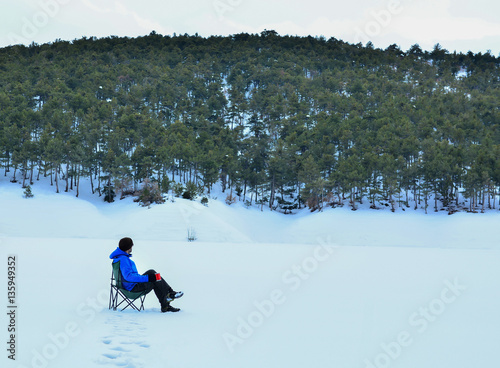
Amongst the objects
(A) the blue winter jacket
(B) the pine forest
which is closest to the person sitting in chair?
(A) the blue winter jacket

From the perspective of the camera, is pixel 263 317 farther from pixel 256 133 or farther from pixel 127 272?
pixel 256 133

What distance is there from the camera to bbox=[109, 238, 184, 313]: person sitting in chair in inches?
334

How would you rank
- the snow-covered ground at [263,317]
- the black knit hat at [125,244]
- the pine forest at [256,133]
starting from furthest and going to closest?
the pine forest at [256,133]
the black knit hat at [125,244]
the snow-covered ground at [263,317]

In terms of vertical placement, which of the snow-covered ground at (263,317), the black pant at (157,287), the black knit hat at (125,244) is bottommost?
the snow-covered ground at (263,317)

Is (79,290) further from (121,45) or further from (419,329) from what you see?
(121,45)

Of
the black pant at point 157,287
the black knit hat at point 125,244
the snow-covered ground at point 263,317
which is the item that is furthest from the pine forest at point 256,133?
the black pant at point 157,287

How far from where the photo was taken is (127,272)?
28.0 ft

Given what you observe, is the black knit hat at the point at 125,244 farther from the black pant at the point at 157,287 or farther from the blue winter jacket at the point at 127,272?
the black pant at the point at 157,287

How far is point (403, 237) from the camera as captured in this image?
51.2 metres

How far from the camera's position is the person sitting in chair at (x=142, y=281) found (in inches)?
334

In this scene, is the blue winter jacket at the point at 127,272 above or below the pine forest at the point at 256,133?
below

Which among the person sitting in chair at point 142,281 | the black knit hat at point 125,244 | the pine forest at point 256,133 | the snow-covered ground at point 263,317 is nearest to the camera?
the snow-covered ground at point 263,317

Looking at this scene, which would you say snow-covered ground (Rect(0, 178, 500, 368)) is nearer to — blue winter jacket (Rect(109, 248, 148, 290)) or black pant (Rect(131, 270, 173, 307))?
black pant (Rect(131, 270, 173, 307))

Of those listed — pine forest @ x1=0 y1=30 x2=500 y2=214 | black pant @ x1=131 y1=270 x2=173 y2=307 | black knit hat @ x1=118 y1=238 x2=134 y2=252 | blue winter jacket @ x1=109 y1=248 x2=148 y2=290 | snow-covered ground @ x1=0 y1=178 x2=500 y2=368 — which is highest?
pine forest @ x1=0 y1=30 x2=500 y2=214
